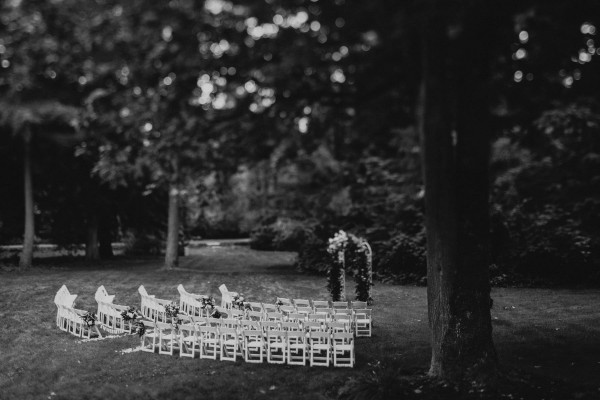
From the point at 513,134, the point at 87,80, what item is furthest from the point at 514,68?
the point at 87,80

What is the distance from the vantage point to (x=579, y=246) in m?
19.3

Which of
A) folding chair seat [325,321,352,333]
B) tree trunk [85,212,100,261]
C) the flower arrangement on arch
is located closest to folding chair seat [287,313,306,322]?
folding chair seat [325,321,352,333]

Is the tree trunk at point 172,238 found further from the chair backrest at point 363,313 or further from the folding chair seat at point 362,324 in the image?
the folding chair seat at point 362,324

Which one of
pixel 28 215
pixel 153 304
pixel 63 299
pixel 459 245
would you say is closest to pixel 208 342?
pixel 153 304

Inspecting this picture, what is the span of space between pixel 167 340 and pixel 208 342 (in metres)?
1.46

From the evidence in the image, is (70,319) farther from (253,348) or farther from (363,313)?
(363,313)

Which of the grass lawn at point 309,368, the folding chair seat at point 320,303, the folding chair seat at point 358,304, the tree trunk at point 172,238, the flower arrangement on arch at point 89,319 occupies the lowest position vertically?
the grass lawn at point 309,368

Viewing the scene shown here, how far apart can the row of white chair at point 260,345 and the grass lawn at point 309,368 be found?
0.27 m

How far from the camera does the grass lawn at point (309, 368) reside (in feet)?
27.5

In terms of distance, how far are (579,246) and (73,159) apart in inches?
849

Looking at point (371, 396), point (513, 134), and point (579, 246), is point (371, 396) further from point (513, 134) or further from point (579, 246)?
point (579, 246)

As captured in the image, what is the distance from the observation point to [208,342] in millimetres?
10836

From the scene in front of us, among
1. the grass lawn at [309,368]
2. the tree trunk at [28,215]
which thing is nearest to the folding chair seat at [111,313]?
the grass lawn at [309,368]

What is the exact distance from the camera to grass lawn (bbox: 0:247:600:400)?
27.5ft
